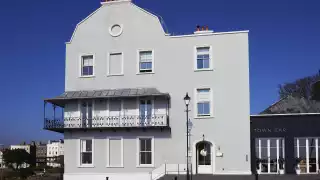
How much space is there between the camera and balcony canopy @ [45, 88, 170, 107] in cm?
3066

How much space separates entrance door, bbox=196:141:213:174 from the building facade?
6cm

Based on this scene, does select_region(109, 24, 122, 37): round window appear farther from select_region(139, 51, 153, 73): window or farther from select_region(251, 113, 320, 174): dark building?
select_region(251, 113, 320, 174): dark building

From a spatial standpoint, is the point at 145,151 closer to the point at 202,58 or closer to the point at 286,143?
the point at 202,58

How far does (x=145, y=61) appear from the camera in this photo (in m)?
31.9

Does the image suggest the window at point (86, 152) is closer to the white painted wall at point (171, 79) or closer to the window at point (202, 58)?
the white painted wall at point (171, 79)

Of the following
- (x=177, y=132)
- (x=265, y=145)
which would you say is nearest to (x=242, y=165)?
(x=265, y=145)

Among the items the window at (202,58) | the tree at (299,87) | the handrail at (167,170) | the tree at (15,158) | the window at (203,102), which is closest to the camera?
the handrail at (167,170)

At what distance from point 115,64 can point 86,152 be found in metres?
6.19

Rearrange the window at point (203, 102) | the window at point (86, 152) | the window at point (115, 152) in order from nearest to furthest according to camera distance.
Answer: the window at point (203, 102) < the window at point (115, 152) < the window at point (86, 152)

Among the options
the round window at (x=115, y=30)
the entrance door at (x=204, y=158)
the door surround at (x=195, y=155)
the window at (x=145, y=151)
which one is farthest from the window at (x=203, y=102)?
the round window at (x=115, y=30)

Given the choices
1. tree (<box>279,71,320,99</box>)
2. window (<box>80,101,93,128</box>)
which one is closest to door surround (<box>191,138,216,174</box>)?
window (<box>80,101,93,128</box>)

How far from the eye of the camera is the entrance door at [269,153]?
3042 centimetres

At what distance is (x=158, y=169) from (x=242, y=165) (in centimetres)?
522

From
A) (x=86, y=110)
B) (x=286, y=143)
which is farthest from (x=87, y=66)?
(x=286, y=143)
